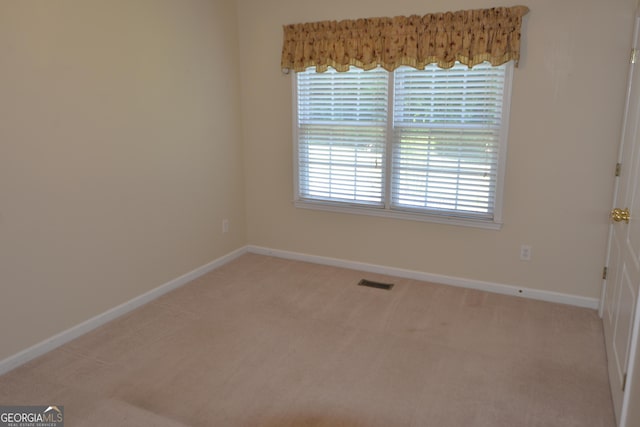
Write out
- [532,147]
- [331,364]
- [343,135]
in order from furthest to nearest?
1. [343,135]
2. [532,147]
3. [331,364]

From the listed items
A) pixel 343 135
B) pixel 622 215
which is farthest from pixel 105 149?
pixel 622 215

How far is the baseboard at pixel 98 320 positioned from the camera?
8.70ft

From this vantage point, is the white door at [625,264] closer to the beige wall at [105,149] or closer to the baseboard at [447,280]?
the baseboard at [447,280]

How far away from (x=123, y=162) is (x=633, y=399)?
317 cm

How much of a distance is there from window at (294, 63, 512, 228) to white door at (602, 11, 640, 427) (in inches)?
31.0

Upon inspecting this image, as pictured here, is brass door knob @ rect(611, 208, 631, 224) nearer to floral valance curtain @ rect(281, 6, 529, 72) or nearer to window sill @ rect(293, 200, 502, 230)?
window sill @ rect(293, 200, 502, 230)

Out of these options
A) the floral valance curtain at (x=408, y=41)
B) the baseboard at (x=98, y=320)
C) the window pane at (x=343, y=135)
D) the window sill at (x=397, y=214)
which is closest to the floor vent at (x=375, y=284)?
the window sill at (x=397, y=214)

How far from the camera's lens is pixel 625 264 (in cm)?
241

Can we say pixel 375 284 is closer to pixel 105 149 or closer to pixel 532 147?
pixel 532 147

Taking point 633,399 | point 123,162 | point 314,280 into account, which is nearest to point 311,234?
point 314,280

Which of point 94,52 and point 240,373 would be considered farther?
point 94,52

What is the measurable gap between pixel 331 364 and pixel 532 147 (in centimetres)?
213

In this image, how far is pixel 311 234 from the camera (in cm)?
436

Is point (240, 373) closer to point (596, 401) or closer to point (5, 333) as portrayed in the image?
point (5, 333)
